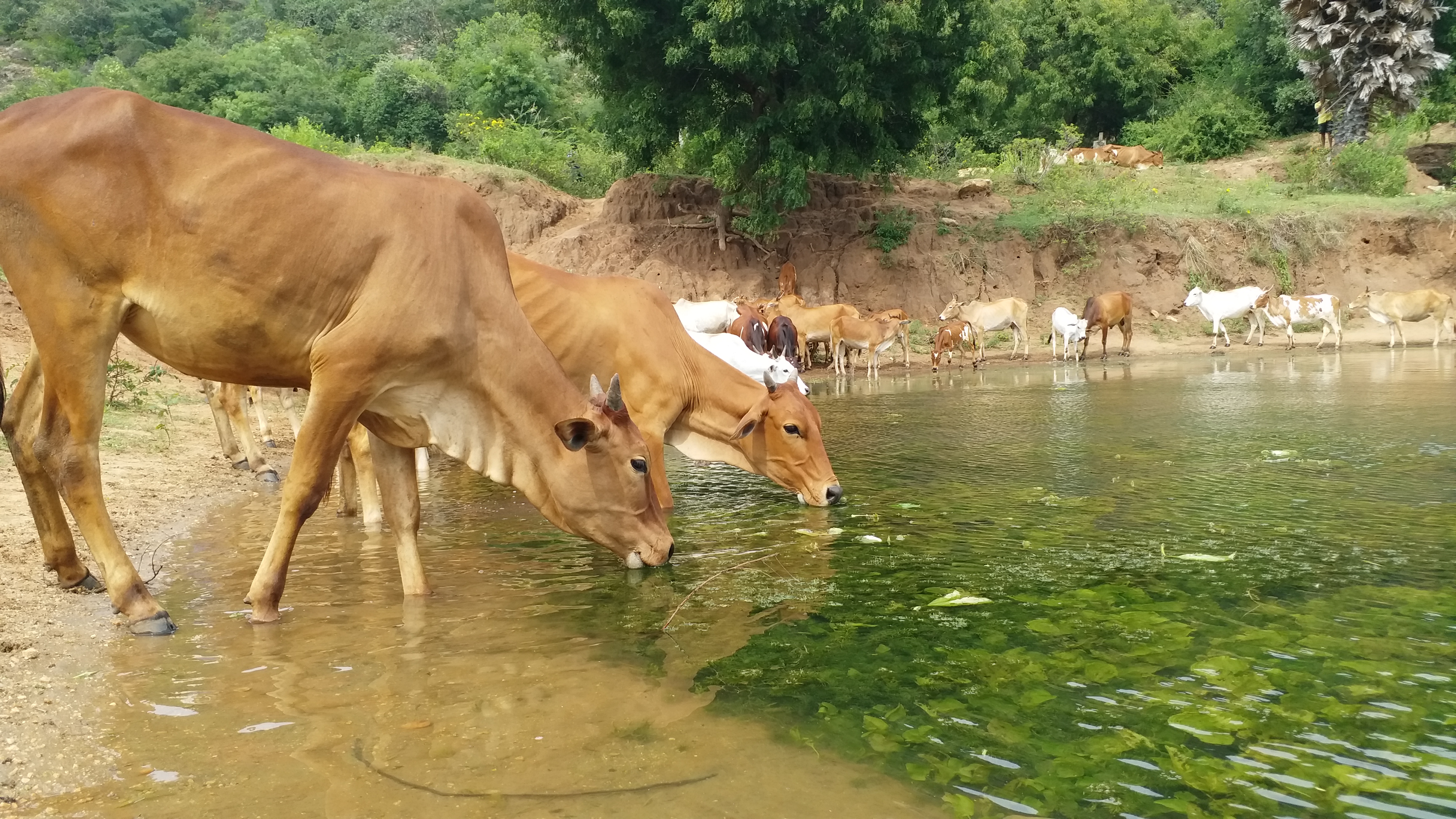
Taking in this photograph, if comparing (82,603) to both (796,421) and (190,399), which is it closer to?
(796,421)

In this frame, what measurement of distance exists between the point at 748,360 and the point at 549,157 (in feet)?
83.9

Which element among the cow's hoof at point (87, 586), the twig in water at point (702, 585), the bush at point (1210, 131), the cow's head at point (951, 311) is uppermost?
the bush at point (1210, 131)

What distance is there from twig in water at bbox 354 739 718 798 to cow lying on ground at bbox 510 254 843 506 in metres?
4.22

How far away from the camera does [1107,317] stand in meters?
26.9

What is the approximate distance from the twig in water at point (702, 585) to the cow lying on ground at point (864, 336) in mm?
17149

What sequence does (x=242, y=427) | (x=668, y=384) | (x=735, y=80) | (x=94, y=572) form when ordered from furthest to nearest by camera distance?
(x=735, y=80) < (x=242, y=427) < (x=668, y=384) < (x=94, y=572)

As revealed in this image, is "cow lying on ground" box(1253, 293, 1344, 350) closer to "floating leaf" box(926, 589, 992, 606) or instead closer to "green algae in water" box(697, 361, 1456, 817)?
"green algae in water" box(697, 361, 1456, 817)


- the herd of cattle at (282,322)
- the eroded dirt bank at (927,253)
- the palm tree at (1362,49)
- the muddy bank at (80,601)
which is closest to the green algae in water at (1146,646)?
the herd of cattle at (282,322)

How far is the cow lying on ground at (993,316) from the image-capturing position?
26750mm

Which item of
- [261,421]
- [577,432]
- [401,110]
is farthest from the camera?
[401,110]

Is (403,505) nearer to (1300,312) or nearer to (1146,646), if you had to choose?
(1146,646)

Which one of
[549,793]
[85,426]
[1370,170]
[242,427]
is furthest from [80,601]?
[1370,170]

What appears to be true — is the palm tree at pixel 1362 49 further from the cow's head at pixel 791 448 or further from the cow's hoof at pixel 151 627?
the cow's hoof at pixel 151 627

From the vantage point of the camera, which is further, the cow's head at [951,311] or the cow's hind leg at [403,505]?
the cow's head at [951,311]
